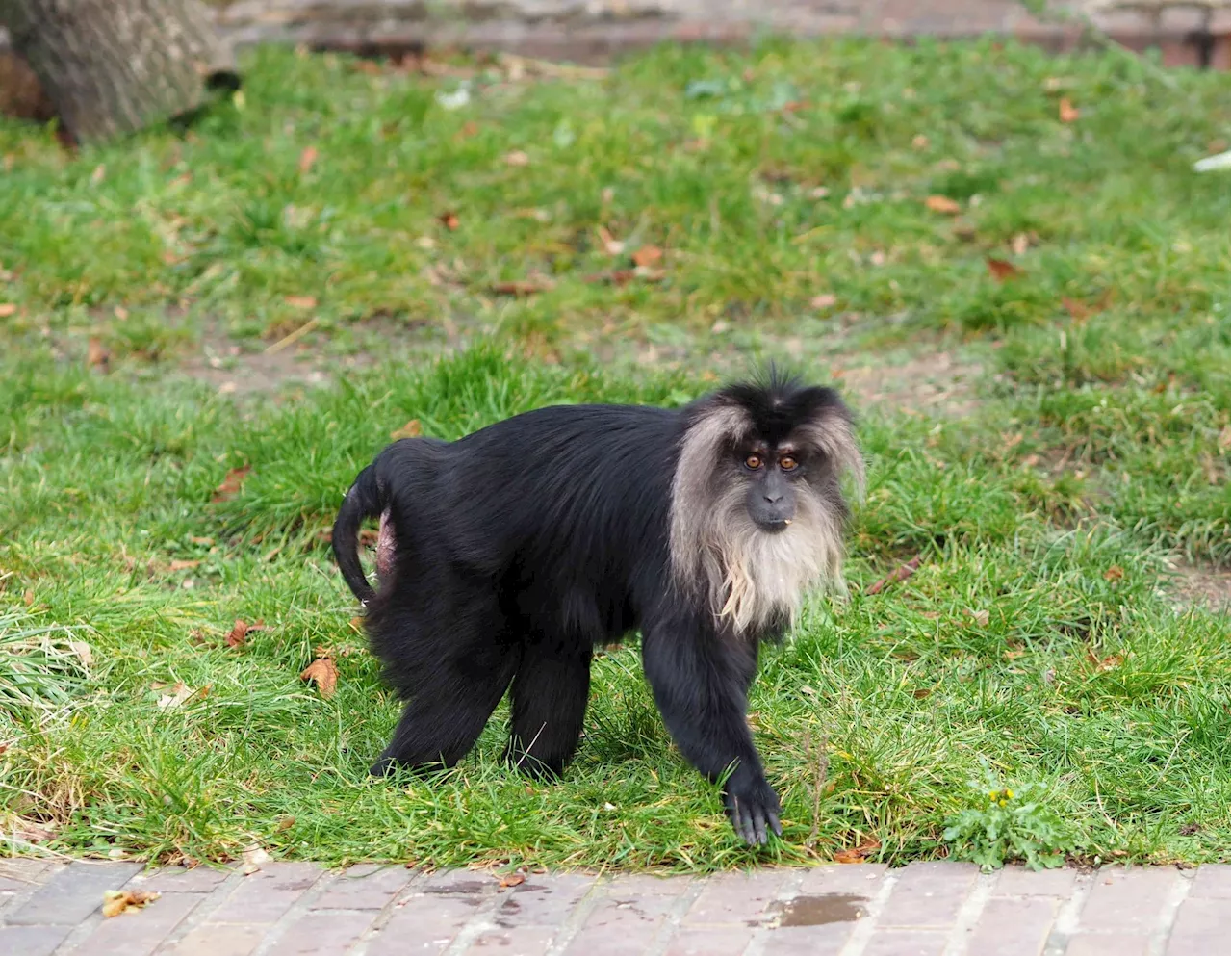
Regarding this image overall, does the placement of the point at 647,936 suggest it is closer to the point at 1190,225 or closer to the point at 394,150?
the point at 1190,225

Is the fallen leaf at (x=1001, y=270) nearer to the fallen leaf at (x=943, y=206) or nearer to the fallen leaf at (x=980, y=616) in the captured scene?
the fallen leaf at (x=943, y=206)

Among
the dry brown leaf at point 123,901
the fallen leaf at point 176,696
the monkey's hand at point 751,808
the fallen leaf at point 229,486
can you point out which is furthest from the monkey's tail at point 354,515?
the fallen leaf at point 229,486

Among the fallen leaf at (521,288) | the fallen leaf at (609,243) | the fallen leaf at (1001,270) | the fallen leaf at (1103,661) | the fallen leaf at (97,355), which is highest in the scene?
the fallen leaf at (97,355)

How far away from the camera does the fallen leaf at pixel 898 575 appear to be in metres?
5.54

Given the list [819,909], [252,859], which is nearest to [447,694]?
[252,859]

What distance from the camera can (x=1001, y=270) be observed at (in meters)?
7.43

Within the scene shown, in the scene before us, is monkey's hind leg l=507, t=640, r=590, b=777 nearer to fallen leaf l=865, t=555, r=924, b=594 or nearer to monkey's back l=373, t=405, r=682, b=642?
monkey's back l=373, t=405, r=682, b=642

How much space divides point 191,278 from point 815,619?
4.05m

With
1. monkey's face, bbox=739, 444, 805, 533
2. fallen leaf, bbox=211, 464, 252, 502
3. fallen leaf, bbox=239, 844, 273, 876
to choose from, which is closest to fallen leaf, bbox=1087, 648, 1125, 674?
monkey's face, bbox=739, 444, 805, 533

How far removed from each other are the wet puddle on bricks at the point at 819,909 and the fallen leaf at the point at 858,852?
0.19 m

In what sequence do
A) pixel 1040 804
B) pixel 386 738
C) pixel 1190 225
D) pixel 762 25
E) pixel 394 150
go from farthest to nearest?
pixel 762 25 → pixel 394 150 → pixel 1190 225 → pixel 386 738 → pixel 1040 804

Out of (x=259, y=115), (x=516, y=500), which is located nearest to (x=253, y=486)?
(x=516, y=500)

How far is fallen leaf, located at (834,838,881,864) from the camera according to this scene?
3.96 meters

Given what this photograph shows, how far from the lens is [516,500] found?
4301mm
